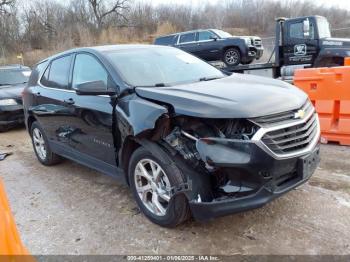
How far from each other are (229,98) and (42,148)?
3.72 meters

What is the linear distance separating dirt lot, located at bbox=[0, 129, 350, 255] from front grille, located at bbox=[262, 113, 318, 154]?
790mm

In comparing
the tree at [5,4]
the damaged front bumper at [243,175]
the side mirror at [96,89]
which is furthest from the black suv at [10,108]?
the tree at [5,4]

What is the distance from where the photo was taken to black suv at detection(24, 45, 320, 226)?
2846 mm

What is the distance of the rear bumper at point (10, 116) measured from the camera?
852 centimetres

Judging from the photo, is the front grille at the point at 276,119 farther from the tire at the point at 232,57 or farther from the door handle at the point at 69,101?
the tire at the point at 232,57

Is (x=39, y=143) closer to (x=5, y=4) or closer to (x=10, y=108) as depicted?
(x=10, y=108)

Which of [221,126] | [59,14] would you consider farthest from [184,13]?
[221,126]

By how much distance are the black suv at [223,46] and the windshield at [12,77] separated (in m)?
8.09

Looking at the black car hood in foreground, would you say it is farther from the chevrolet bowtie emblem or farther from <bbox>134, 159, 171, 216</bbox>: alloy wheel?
<bbox>134, 159, 171, 216</bbox>: alloy wheel

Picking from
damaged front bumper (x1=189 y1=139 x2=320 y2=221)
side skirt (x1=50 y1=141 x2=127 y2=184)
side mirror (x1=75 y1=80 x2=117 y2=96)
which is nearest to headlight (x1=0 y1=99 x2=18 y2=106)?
side skirt (x1=50 y1=141 x2=127 y2=184)

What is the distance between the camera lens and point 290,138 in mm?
2980

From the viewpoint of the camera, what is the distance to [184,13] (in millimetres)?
44938

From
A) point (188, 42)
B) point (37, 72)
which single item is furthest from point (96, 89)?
point (188, 42)

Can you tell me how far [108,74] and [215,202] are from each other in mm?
1834
